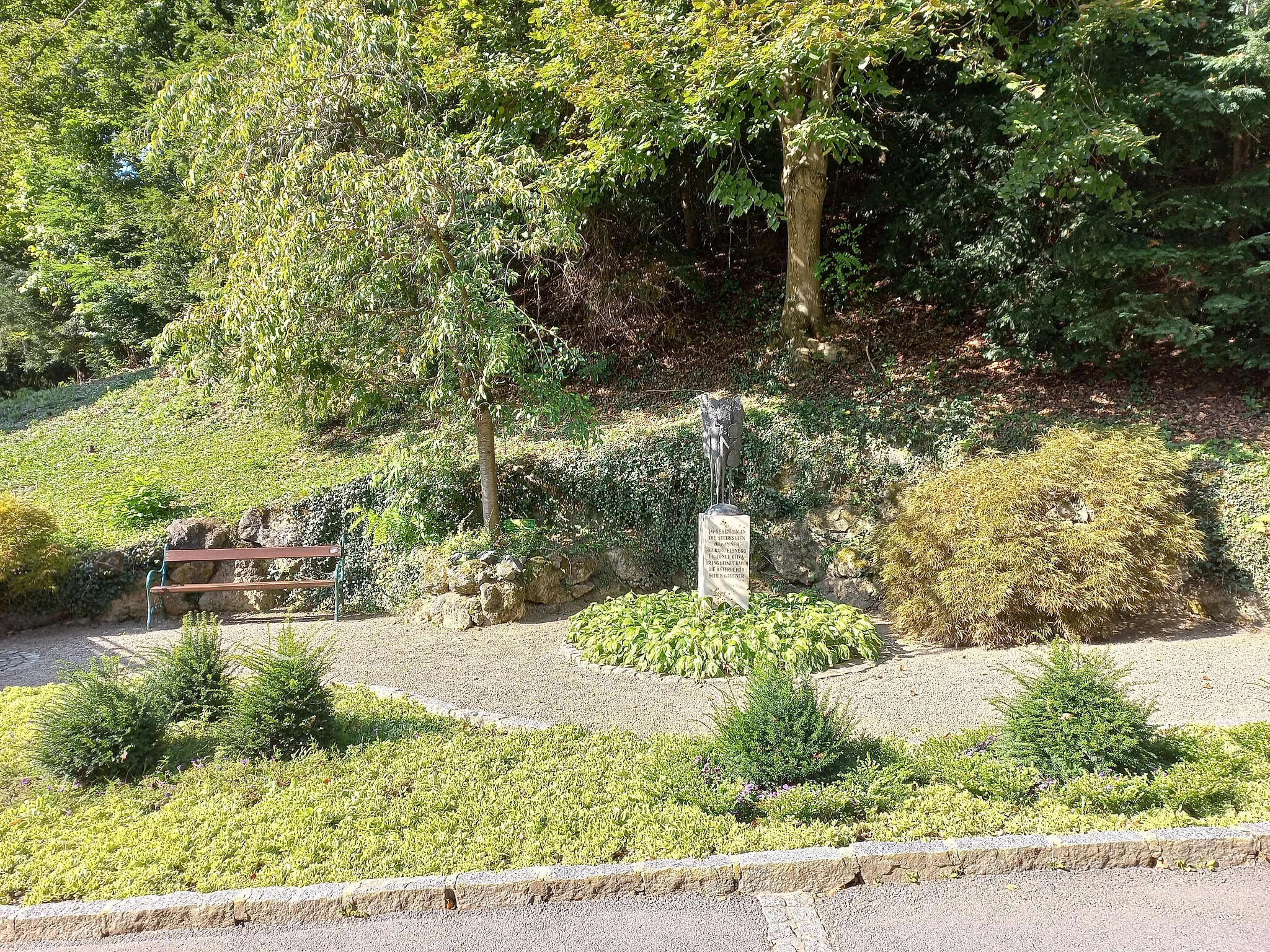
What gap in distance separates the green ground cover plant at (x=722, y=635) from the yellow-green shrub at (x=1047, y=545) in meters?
0.77

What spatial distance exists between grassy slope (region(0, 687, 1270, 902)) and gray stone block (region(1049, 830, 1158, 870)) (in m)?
0.13

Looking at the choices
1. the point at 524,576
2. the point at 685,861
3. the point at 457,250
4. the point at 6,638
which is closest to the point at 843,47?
the point at 457,250

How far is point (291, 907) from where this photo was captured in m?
3.20

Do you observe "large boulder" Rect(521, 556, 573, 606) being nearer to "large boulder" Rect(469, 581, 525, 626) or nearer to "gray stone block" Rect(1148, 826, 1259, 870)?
"large boulder" Rect(469, 581, 525, 626)

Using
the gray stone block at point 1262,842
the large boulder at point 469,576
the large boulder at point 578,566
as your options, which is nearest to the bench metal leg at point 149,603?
the large boulder at point 469,576

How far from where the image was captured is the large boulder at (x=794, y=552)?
28.7 ft

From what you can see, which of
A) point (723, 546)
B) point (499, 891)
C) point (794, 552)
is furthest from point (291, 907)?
point (794, 552)

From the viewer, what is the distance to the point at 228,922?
3.20m

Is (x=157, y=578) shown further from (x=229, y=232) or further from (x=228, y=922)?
(x=228, y=922)

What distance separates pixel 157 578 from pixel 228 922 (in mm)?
7042

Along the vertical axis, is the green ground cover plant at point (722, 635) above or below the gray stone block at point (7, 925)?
above

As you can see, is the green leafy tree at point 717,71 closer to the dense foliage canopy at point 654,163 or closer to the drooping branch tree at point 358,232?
the dense foliage canopy at point 654,163

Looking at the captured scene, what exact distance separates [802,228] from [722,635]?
686 centimetres

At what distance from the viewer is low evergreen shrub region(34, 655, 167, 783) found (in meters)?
4.24
